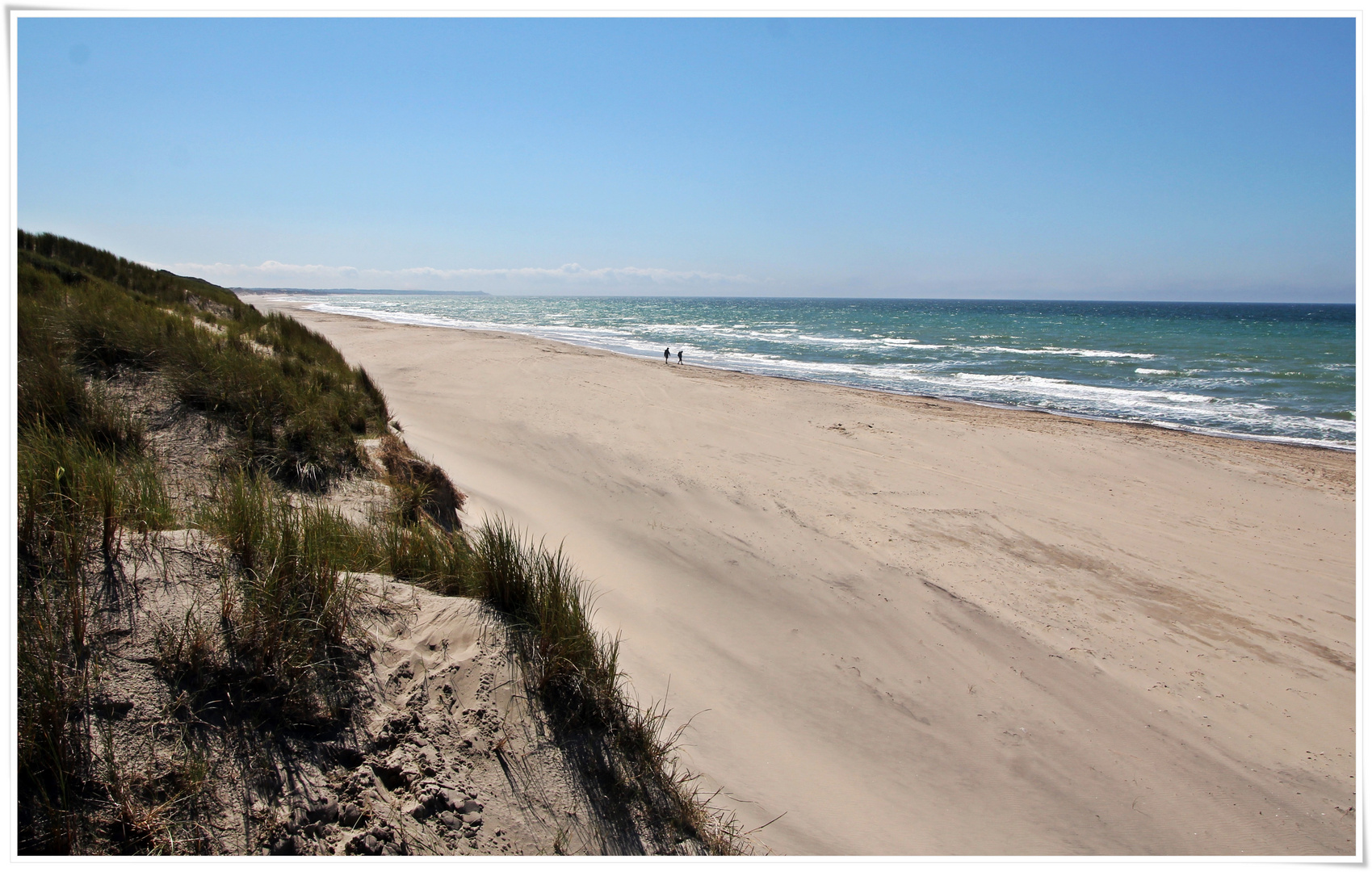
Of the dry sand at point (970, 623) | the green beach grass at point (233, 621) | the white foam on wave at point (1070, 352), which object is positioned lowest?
the dry sand at point (970, 623)

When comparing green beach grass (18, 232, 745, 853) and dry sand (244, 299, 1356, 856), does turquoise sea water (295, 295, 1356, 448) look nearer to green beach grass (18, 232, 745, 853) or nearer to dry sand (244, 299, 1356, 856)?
dry sand (244, 299, 1356, 856)

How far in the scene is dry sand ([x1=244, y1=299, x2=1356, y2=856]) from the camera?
3.55m

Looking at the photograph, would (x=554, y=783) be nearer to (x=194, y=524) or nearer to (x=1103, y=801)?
(x=194, y=524)

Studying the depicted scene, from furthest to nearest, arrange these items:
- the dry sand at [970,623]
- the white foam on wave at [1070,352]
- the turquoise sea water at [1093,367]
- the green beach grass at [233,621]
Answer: the white foam on wave at [1070,352], the turquoise sea water at [1093,367], the dry sand at [970,623], the green beach grass at [233,621]

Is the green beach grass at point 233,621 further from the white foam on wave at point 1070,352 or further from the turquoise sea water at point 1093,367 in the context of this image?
the white foam on wave at point 1070,352

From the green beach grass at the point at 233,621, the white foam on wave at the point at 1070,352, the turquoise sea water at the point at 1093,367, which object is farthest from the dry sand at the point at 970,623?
the white foam on wave at the point at 1070,352

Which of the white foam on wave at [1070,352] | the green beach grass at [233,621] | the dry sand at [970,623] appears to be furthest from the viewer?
the white foam on wave at [1070,352]

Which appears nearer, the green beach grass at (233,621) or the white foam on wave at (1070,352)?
the green beach grass at (233,621)

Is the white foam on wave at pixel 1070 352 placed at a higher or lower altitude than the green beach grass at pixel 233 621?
higher

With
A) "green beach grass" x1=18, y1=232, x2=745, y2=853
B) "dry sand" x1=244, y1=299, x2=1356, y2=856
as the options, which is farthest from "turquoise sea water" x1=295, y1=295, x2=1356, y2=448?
"green beach grass" x1=18, y1=232, x2=745, y2=853

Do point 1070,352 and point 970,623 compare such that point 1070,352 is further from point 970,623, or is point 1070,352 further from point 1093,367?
point 970,623

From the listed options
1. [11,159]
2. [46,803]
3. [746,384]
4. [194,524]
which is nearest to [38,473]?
[194,524]

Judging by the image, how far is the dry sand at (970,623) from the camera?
11.7ft
